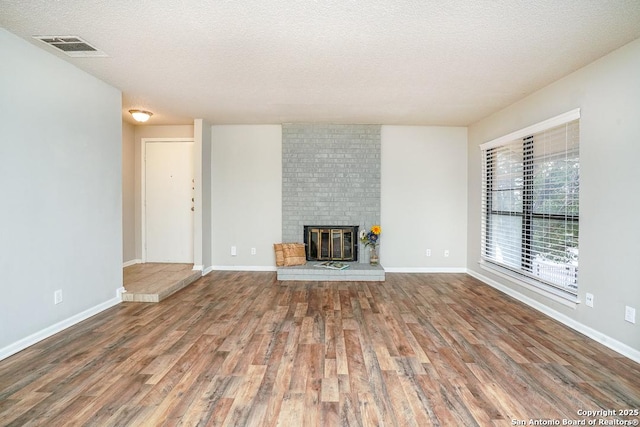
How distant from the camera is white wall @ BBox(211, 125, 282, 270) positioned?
5.36m

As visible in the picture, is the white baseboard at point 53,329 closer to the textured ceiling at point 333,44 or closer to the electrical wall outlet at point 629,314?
the textured ceiling at point 333,44

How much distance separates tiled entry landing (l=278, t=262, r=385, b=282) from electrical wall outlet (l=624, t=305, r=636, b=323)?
2735mm

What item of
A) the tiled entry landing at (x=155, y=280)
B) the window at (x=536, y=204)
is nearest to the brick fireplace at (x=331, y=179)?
the tiled entry landing at (x=155, y=280)

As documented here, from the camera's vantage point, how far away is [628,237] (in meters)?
2.51

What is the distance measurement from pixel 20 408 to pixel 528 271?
4.73 meters

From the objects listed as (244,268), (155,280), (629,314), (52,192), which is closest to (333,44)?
(52,192)

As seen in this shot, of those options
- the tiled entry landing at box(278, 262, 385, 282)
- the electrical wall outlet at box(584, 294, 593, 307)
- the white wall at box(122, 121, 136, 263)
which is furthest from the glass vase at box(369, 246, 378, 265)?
the white wall at box(122, 121, 136, 263)

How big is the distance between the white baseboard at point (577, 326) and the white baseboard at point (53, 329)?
15.7ft

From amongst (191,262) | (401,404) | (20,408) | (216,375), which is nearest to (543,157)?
(401,404)

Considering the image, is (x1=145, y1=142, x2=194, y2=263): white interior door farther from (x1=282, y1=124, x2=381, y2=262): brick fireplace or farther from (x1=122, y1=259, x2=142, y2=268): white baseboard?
(x1=282, y1=124, x2=381, y2=262): brick fireplace

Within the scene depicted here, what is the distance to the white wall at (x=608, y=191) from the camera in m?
2.48

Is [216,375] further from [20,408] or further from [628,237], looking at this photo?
[628,237]

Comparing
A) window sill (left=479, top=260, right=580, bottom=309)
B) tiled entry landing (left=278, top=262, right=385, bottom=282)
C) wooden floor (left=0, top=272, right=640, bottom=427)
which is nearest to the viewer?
wooden floor (left=0, top=272, right=640, bottom=427)

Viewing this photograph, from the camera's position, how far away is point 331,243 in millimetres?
5309
